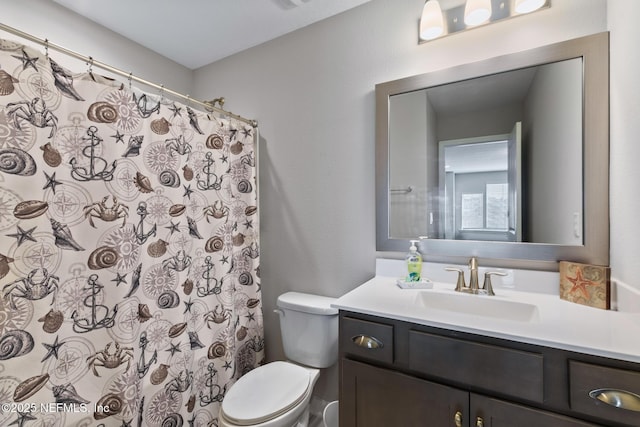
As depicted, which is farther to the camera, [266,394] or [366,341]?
[266,394]

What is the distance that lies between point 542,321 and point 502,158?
72 cm

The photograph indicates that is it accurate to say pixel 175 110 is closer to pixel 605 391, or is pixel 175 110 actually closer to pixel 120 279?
pixel 120 279

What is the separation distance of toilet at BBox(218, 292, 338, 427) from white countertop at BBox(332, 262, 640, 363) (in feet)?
1.41

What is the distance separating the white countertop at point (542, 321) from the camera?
0.79 m

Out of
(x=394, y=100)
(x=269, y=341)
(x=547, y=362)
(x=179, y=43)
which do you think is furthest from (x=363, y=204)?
(x=179, y=43)

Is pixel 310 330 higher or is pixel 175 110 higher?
pixel 175 110

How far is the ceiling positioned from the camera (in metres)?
1.66

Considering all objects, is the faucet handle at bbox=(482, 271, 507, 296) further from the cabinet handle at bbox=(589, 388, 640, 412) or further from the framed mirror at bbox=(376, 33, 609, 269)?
the cabinet handle at bbox=(589, 388, 640, 412)

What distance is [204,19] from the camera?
5.84 ft

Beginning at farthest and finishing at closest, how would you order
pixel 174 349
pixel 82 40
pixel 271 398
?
pixel 82 40
pixel 174 349
pixel 271 398

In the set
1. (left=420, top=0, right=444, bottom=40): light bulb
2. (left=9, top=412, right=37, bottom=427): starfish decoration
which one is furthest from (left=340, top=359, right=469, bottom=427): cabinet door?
(left=420, top=0, right=444, bottom=40): light bulb

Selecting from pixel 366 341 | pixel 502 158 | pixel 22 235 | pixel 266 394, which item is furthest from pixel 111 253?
pixel 502 158

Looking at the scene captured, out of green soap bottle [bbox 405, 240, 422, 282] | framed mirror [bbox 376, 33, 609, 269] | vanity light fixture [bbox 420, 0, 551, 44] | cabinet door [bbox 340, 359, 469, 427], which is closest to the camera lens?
cabinet door [bbox 340, 359, 469, 427]

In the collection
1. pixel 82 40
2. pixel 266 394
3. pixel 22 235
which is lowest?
pixel 266 394
